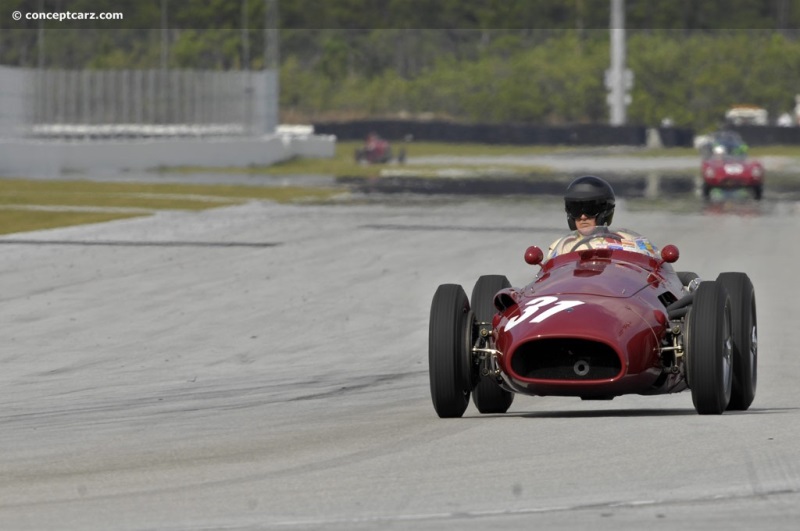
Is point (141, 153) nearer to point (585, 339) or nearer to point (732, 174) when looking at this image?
point (732, 174)

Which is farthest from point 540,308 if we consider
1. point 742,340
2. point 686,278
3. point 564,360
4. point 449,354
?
point 686,278

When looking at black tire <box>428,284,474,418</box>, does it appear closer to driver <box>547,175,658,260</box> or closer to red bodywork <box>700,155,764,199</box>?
driver <box>547,175,658,260</box>

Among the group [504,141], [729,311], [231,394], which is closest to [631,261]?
[729,311]

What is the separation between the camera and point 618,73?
82.9 metres

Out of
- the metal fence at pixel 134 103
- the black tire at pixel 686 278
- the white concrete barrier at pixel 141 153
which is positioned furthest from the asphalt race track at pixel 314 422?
the metal fence at pixel 134 103

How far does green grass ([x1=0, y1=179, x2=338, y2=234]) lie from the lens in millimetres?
31078

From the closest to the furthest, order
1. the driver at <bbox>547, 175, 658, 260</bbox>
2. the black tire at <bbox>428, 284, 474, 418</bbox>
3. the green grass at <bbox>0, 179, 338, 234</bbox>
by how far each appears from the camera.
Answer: the black tire at <bbox>428, 284, 474, 418</bbox> → the driver at <bbox>547, 175, 658, 260</bbox> → the green grass at <bbox>0, 179, 338, 234</bbox>

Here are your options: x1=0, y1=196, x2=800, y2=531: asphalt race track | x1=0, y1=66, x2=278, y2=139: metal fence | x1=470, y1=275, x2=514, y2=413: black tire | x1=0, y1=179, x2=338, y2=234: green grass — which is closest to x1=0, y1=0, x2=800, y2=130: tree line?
x1=0, y1=66, x2=278, y2=139: metal fence

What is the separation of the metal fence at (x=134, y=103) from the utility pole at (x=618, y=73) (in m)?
22.6

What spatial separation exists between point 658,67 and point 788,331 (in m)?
88.5

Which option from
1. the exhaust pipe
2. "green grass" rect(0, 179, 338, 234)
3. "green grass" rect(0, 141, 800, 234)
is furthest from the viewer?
"green grass" rect(0, 141, 800, 234)

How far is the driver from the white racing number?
1.07 metres

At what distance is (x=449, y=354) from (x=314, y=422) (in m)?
0.87

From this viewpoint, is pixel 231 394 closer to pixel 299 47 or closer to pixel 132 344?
pixel 132 344
